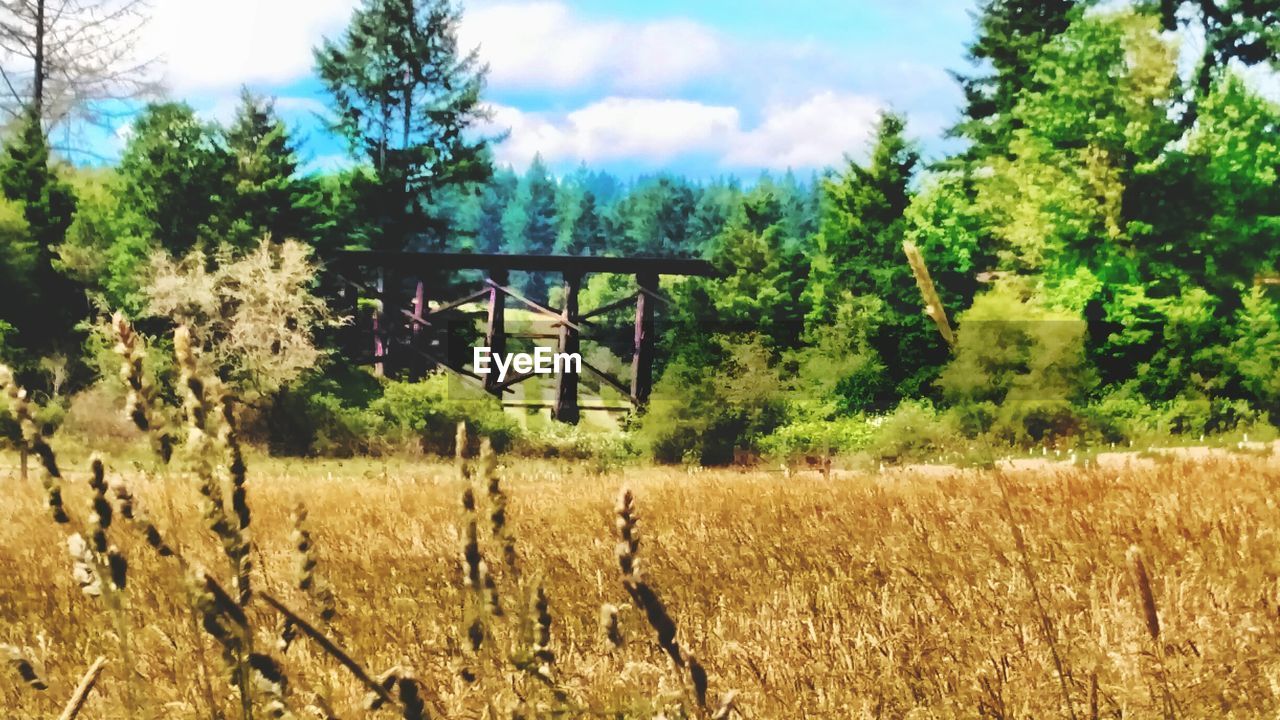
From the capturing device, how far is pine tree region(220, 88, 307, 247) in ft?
81.7

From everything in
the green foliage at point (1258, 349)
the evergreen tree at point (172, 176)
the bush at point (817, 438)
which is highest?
the evergreen tree at point (172, 176)

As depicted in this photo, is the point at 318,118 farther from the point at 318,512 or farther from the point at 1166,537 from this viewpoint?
the point at 1166,537

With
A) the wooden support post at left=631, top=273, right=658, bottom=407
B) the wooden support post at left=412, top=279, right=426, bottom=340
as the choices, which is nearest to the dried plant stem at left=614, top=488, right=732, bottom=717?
the wooden support post at left=631, top=273, right=658, bottom=407

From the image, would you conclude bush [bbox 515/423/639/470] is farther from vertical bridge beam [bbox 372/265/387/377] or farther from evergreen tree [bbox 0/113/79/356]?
evergreen tree [bbox 0/113/79/356]

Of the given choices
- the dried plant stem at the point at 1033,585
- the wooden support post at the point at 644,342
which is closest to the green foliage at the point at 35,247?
the wooden support post at the point at 644,342

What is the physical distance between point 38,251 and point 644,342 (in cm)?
1732

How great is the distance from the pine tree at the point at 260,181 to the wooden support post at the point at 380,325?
415 centimetres

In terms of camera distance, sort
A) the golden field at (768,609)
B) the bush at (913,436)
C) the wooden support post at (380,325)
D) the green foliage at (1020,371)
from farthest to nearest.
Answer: the wooden support post at (380,325) → the bush at (913,436) → the green foliage at (1020,371) → the golden field at (768,609)

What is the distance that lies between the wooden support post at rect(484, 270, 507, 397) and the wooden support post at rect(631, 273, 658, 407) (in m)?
4.35

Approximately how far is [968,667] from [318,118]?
3021 cm

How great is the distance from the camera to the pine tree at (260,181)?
24.9m

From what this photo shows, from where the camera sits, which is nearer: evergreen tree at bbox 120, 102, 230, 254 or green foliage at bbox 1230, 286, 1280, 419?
green foliage at bbox 1230, 286, 1280, 419

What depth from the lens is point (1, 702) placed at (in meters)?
2.28

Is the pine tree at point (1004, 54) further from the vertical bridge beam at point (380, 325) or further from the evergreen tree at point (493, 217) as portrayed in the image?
the evergreen tree at point (493, 217)
